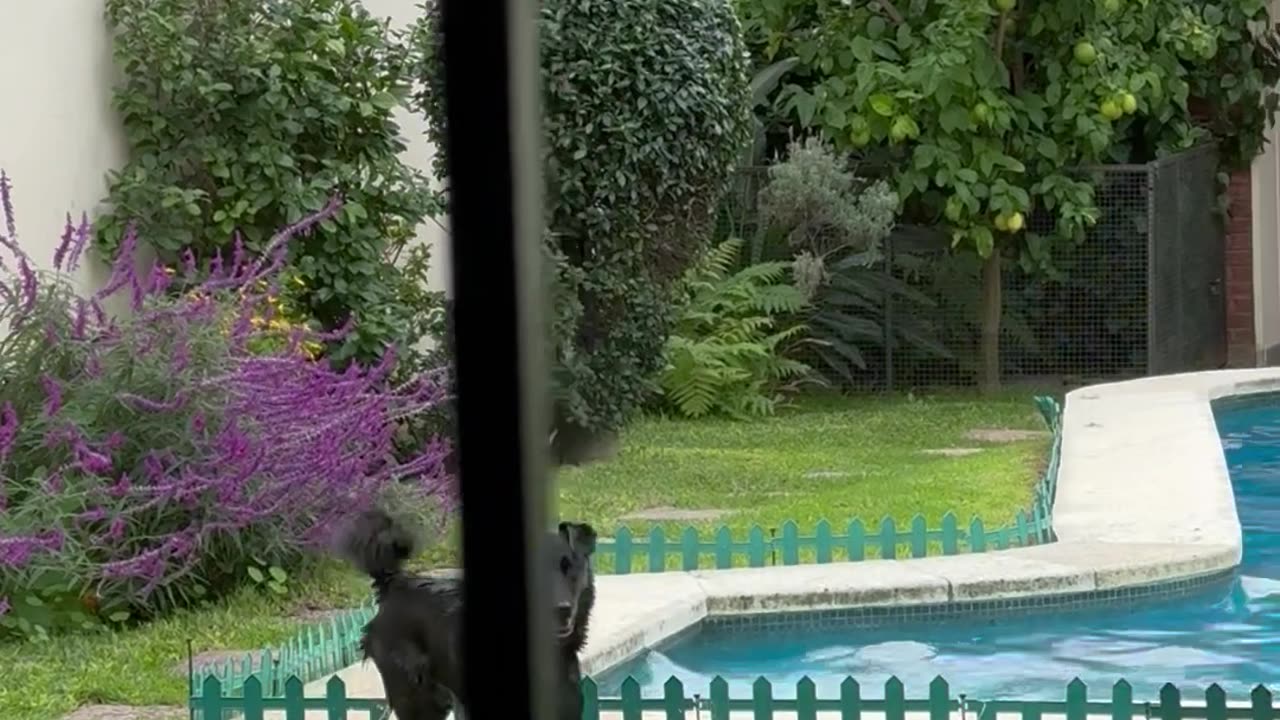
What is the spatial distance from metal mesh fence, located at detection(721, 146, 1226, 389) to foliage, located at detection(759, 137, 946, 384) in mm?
13

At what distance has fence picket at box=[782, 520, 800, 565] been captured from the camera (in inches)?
276

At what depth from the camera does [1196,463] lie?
29.6 ft

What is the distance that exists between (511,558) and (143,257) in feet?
22.7

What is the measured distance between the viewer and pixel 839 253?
43.3 ft

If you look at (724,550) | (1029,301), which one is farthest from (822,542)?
(1029,301)

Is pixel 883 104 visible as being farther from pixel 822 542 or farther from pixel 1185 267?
pixel 822 542

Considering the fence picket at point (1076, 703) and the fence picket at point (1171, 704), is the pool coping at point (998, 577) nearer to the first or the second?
the fence picket at point (1076, 703)

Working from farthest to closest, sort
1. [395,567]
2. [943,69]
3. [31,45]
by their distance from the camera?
[943,69], [31,45], [395,567]

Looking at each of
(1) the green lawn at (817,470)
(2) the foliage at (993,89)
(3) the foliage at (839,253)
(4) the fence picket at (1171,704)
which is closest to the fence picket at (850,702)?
(4) the fence picket at (1171,704)

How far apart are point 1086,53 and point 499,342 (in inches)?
430

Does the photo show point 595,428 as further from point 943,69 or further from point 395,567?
point 395,567

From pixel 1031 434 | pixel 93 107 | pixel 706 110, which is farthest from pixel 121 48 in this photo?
pixel 1031 434

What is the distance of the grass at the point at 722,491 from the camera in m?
5.48

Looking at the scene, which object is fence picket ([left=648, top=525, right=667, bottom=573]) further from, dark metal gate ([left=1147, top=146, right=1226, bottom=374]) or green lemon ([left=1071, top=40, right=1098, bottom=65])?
dark metal gate ([left=1147, top=146, right=1226, bottom=374])
